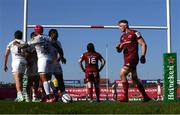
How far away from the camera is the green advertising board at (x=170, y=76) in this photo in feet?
42.4

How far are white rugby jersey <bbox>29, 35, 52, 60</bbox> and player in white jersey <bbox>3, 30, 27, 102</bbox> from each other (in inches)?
35.2

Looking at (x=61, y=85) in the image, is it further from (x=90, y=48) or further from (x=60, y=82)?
(x=90, y=48)

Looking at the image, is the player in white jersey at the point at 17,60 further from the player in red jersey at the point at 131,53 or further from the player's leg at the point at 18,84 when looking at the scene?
the player in red jersey at the point at 131,53

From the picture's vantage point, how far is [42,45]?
31.5ft

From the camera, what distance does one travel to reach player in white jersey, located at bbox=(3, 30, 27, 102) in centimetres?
1036

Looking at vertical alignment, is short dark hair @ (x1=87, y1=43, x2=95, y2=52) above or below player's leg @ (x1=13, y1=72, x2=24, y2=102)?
above

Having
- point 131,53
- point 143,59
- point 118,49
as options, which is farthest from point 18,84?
point 143,59

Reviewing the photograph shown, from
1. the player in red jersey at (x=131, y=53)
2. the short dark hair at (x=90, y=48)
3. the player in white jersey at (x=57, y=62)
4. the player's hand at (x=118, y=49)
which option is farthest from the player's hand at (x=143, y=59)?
the short dark hair at (x=90, y=48)

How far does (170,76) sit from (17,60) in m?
4.49

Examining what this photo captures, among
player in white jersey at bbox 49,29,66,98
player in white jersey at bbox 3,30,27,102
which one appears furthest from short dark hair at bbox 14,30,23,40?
player in white jersey at bbox 49,29,66,98

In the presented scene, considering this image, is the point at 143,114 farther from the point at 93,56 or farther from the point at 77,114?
the point at 93,56

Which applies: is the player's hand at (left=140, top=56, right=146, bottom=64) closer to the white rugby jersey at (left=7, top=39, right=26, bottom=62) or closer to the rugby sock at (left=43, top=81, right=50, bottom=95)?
the rugby sock at (left=43, top=81, right=50, bottom=95)

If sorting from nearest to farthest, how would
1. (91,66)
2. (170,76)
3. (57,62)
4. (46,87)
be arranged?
(46,87)
(57,62)
(91,66)
(170,76)

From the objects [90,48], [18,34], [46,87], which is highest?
[18,34]
